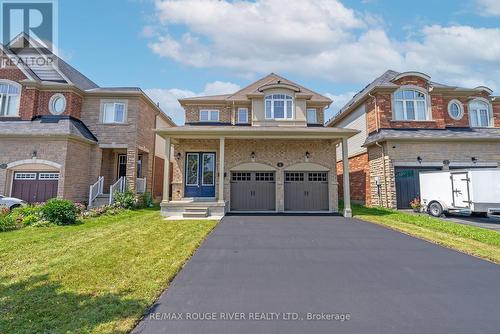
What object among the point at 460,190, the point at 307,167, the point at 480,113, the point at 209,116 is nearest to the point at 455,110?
the point at 480,113

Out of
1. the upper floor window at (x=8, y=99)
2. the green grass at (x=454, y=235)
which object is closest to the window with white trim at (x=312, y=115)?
the green grass at (x=454, y=235)

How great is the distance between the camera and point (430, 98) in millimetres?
15258

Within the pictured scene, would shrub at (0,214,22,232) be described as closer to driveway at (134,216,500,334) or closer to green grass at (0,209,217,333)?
green grass at (0,209,217,333)

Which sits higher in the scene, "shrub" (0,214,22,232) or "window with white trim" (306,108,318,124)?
"window with white trim" (306,108,318,124)

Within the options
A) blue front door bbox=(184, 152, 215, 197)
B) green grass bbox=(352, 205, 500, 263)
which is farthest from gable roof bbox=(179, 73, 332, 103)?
green grass bbox=(352, 205, 500, 263)

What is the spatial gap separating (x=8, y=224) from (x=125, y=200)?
4.73m

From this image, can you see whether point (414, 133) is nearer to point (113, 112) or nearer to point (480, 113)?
point (480, 113)

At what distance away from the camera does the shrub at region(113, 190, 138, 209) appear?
43.6 feet

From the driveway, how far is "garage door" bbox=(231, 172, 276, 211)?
244 inches

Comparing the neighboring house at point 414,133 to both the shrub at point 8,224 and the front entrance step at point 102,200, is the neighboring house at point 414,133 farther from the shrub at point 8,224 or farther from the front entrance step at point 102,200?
the shrub at point 8,224

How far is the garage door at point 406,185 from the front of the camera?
45.8 feet

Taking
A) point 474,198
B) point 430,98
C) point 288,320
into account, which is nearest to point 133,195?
point 288,320

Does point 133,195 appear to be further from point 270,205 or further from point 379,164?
point 379,164

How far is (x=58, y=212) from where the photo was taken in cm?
973
